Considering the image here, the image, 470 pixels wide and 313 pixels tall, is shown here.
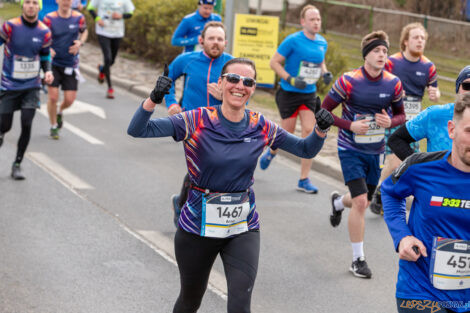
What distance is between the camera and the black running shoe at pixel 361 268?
699 cm

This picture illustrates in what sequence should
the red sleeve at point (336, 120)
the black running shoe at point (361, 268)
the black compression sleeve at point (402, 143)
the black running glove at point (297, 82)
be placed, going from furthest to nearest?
the black running glove at point (297, 82), the red sleeve at point (336, 120), the black running shoe at point (361, 268), the black compression sleeve at point (402, 143)

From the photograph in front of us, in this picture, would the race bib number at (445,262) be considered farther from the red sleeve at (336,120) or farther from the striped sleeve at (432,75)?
the striped sleeve at (432,75)

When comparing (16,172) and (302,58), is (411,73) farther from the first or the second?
(16,172)

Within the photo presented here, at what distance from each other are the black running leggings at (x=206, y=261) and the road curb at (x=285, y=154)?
5.64m

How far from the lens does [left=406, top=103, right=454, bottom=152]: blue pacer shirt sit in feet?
16.7

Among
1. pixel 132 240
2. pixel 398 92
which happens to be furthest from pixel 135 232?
pixel 398 92

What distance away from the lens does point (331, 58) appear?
15.9 metres

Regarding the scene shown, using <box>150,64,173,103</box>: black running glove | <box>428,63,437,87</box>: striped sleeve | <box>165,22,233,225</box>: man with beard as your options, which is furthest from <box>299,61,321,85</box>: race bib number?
<box>150,64,173,103</box>: black running glove

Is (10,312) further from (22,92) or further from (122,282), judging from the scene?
(22,92)

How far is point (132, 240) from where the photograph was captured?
765 cm

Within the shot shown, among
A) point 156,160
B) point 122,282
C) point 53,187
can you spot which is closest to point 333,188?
point 156,160

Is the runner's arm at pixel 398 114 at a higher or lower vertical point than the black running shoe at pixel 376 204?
higher

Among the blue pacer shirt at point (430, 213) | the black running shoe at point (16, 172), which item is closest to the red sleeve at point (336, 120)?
the blue pacer shirt at point (430, 213)

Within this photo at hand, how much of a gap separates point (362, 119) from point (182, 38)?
4.64 m
